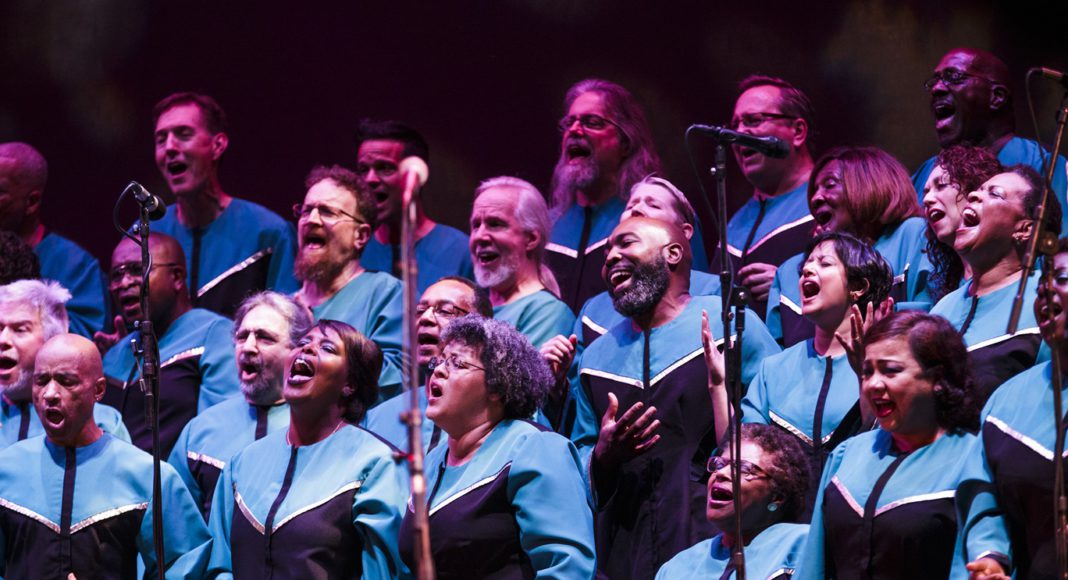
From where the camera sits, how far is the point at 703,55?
23.0ft

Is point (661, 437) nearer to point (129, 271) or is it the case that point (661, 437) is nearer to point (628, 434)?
point (628, 434)

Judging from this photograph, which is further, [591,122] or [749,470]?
[591,122]

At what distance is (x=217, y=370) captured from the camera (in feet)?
18.9

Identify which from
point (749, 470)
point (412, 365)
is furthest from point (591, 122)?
point (412, 365)

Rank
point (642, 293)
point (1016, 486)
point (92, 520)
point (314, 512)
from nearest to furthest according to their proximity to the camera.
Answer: point (1016, 486), point (314, 512), point (92, 520), point (642, 293)

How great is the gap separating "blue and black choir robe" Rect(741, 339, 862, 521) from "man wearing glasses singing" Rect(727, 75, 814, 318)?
93cm

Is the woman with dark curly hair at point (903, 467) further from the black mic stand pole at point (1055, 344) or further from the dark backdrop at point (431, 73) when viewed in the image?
the dark backdrop at point (431, 73)

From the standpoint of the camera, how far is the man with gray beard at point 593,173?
20.2 ft

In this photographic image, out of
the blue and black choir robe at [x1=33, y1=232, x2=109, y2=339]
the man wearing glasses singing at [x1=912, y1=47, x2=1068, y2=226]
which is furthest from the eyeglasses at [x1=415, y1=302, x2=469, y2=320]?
the blue and black choir robe at [x1=33, y1=232, x2=109, y2=339]

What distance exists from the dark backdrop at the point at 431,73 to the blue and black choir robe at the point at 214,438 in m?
2.29

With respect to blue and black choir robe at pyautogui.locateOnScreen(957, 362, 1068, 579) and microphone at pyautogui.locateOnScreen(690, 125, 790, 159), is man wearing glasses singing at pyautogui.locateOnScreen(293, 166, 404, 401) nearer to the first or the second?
microphone at pyautogui.locateOnScreen(690, 125, 790, 159)

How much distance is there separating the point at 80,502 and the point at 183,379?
104 cm

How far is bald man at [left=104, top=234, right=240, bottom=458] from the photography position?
5.68 meters

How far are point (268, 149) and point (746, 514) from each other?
3.95m
